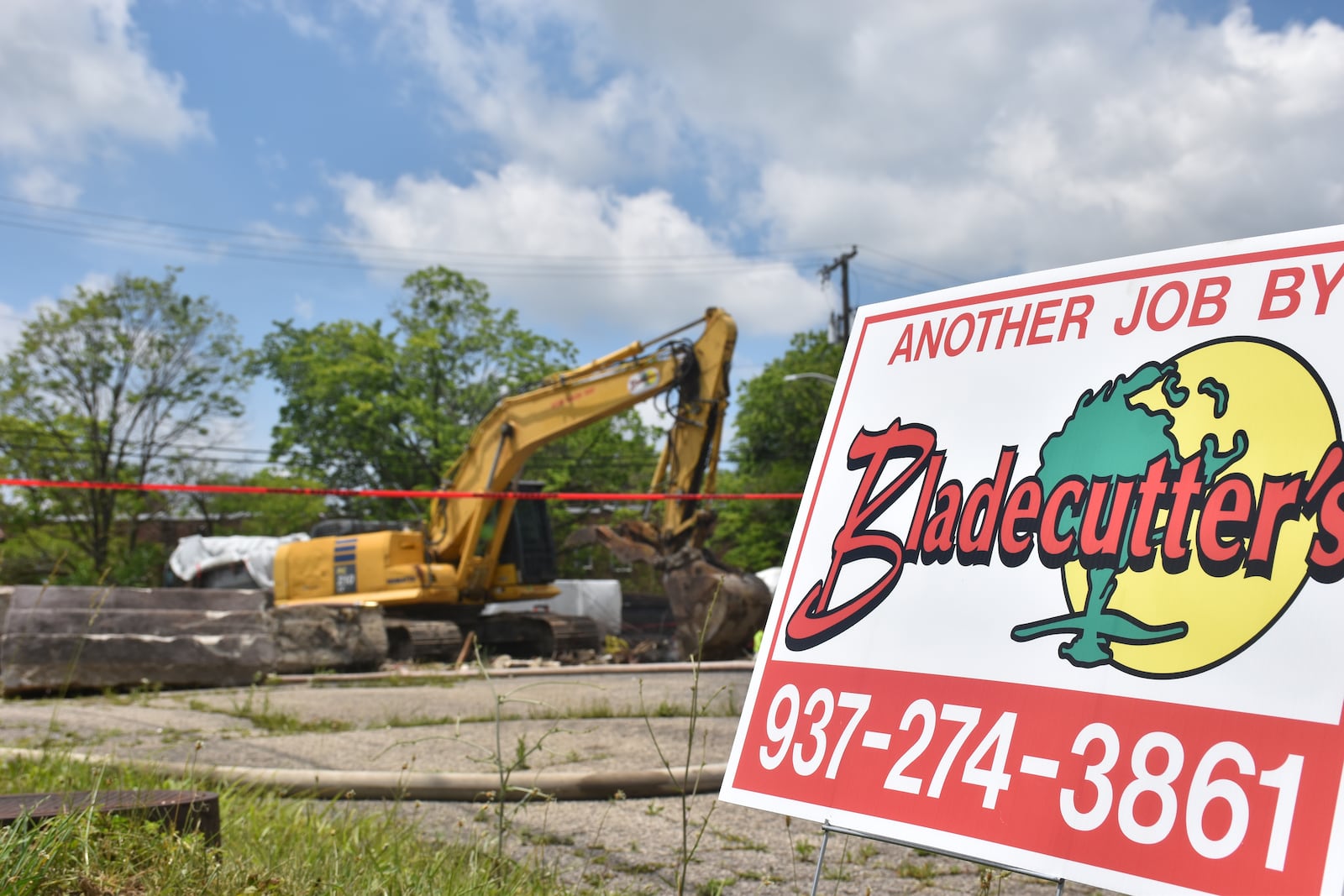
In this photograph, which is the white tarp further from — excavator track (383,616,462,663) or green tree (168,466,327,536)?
green tree (168,466,327,536)

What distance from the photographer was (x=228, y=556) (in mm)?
23203

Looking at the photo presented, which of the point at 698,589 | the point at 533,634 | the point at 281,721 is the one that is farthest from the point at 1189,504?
the point at 533,634

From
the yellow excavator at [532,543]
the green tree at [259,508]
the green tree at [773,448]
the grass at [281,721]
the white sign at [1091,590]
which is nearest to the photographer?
the white sign at [1091,590]

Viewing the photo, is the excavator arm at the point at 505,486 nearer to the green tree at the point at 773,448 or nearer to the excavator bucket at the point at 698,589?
the excavator bucket at the point at 698,589

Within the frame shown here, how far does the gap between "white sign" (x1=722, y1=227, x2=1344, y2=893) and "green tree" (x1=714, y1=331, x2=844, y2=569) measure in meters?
32.4

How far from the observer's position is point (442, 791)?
4.27m

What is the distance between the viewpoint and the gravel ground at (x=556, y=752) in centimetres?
324

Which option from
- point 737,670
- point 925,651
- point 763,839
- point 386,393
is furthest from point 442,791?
point 386,393

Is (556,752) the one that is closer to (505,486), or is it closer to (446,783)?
(446,783)

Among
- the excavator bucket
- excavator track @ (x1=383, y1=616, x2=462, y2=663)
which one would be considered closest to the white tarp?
excavator track @ (x1=383, y1=616, x2=462, y2=663)

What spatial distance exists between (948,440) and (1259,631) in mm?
679

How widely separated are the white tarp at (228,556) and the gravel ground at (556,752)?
1342 cm

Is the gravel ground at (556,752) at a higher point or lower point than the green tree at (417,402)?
lower

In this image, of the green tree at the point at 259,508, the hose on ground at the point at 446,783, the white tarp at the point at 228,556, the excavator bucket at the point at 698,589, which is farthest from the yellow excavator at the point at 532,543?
the green tree at the point at 259,508
